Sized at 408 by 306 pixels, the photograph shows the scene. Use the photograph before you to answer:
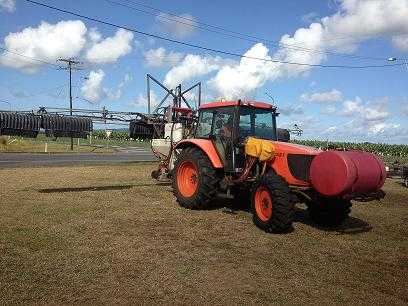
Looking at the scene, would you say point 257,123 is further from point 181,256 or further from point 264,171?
point 181,256

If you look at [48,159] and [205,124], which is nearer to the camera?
[205,124]

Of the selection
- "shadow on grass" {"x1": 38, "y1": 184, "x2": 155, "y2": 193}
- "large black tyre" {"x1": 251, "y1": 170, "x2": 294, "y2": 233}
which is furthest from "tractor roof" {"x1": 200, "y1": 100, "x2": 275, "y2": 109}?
"shadow on grass" {"x1": 38, "y1": 184, "x2": 155, "y2": 193}

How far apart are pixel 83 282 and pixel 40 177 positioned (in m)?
11.0

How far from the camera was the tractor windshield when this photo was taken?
9.79m

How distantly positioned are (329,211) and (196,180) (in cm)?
311

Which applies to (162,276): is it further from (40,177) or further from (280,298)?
(40,177)

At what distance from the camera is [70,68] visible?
51562 mm

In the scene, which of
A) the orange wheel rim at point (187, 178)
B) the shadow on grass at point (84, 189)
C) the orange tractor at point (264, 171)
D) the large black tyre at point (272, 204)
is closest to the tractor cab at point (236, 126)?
the orange tractor at point (264, 171)

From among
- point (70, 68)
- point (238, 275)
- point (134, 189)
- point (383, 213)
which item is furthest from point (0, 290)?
point (70, 68)

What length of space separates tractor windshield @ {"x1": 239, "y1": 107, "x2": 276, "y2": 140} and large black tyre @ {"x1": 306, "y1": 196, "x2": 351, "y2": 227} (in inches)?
74.0

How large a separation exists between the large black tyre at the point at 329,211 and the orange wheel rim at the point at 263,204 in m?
1.00

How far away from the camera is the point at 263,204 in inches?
330

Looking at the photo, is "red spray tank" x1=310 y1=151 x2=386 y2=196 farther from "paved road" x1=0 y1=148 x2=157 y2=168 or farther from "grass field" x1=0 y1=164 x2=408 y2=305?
"paved road" x1=0 y1=148 x2=157 y2=168

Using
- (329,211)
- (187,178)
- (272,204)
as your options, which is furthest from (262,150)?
(187,178)
